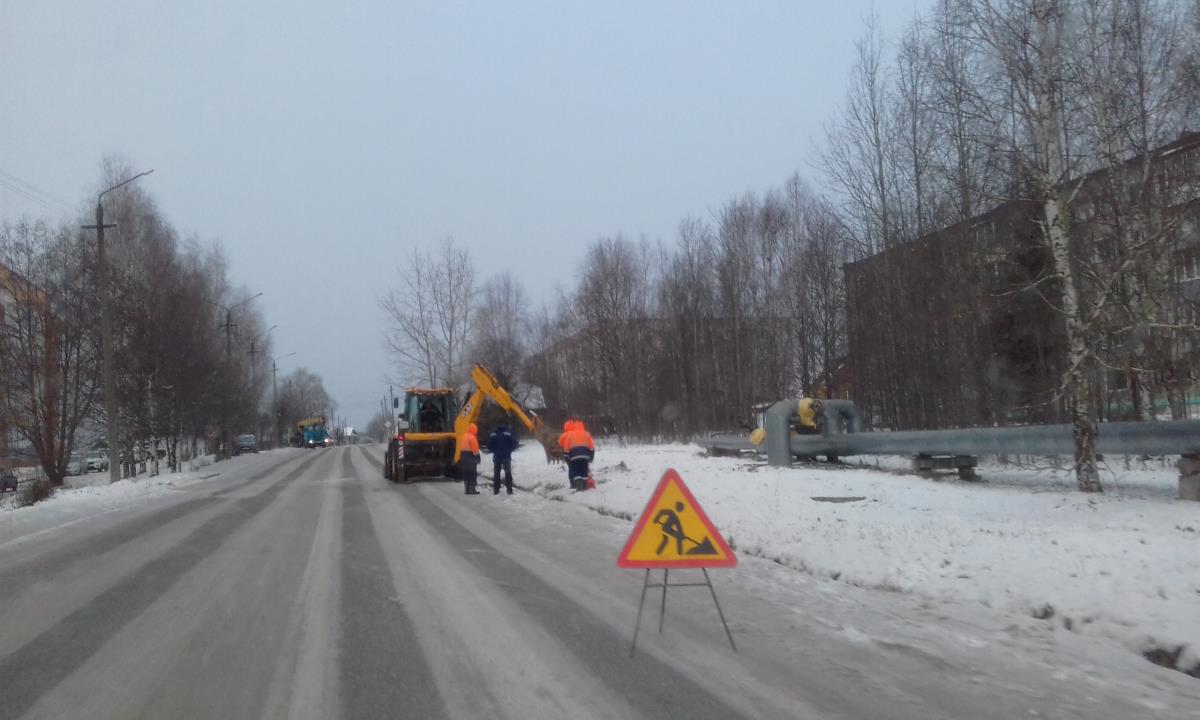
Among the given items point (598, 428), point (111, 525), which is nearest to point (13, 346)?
point (111, 525)

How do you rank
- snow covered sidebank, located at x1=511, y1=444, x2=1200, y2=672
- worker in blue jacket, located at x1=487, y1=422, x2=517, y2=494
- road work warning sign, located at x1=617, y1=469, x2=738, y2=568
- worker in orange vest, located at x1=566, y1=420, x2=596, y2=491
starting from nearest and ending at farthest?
road work warning sign, located at x1=617, y1=469, x2=738, y2=568, snow covered sidebank, located at x1=511, y1=444, x2=1200, y2=672, worker in orange vest, located at x1=566, y1=420, x2=596, y2=491, worker in blue jacket, located at x1=487, y1=422, x2=517, y2=494

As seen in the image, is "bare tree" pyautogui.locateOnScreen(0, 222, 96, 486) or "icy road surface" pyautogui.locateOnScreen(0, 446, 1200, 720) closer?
"icy road surface" pyautogui.locateOnScreen(0, 446, 1200, 720)

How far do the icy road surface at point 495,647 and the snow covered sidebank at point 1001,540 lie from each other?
15.2 inches

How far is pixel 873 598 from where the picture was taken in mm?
8891

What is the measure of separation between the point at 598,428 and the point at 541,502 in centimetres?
2933

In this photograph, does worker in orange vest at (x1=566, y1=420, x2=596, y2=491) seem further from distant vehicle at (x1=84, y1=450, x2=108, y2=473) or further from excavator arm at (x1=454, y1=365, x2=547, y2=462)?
distant vehicle at (x1=84, y1=450, x2=108, y2=473)

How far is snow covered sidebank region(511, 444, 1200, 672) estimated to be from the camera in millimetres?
7664

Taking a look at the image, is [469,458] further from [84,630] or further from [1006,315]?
[1006,315]

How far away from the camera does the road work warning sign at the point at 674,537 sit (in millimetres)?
7086

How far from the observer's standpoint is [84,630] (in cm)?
788

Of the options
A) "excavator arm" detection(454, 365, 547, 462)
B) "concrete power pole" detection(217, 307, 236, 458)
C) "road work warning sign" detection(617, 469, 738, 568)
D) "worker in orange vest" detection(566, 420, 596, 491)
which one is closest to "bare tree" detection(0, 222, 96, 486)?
"concrete power pole" detection(217, 307, 236, 458)

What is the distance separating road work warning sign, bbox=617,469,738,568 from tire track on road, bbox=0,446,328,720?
416cm

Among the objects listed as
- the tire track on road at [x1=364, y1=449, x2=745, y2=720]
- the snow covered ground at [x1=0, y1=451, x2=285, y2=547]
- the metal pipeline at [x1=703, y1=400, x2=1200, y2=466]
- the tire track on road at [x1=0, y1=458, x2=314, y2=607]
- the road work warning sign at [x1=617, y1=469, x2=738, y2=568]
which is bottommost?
the tire track on road at [x1=364, y1=449, x2=745, y2=720]

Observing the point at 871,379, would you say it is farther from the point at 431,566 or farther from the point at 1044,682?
the point at 1044,682
